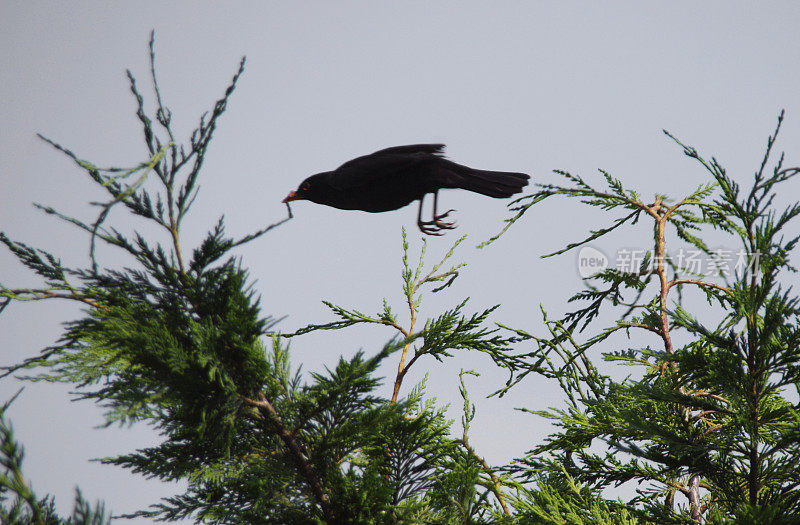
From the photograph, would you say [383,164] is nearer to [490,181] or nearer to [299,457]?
[490,181]

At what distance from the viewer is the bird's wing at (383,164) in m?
4.71

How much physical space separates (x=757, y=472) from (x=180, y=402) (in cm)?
303

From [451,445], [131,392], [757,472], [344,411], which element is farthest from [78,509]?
[757,472]

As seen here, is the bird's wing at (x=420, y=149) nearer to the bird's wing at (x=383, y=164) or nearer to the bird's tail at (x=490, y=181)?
the bird's wing at (x=383, y=164)

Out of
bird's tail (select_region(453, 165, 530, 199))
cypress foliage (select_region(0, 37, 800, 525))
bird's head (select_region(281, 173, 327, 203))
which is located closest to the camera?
cypress foliage (select_region(0, 37, 800, 525))

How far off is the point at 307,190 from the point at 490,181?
4.76 ft

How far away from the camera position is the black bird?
4691mm

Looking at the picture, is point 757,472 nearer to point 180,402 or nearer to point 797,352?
point 797,352

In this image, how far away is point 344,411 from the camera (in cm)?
282

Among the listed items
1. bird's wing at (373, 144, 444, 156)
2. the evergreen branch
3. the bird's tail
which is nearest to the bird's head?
bird's wing at (373, 144, 444, 156)

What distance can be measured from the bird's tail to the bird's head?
1.12 meters

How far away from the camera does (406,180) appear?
15.4 ft

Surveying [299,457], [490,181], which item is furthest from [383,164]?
[299,457]

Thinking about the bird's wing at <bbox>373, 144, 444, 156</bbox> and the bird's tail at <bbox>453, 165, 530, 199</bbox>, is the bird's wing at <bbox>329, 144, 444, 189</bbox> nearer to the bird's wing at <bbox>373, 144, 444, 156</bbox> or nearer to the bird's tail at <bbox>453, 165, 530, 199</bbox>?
the bird's wing at <bbox>373, 144, 444, 156</bbox>
